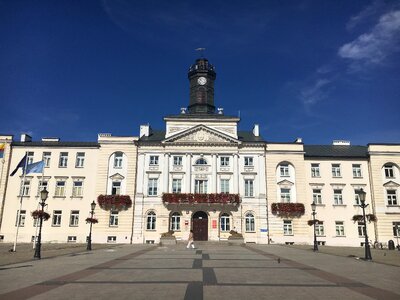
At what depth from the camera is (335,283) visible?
12922 millimetres

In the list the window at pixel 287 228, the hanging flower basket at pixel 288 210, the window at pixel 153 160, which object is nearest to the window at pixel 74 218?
the window at pixel 153 160

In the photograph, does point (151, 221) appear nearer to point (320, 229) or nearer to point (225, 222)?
point (225, 222)

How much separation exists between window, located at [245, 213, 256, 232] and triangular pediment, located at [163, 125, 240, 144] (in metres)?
9.93

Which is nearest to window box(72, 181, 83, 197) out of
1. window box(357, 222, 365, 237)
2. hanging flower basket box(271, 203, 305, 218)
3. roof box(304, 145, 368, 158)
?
hanging flower basket box(271, 203, 305, 218)

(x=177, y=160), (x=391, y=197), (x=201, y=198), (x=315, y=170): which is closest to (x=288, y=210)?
(x=315, y=170)

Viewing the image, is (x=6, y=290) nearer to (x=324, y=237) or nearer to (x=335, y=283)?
(x=335, y=283)

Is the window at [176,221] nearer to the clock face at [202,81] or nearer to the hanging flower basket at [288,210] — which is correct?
the hanging flower basket at [288,210]

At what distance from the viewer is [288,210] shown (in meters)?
46.0

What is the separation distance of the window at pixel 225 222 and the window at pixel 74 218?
61.9ft

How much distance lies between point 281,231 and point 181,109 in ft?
73.7

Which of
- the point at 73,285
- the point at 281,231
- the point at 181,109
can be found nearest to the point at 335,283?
the point at 73,285

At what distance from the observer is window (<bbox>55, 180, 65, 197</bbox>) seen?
4700cm

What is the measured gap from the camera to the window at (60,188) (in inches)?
1850

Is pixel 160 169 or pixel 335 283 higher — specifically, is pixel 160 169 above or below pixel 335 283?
above
